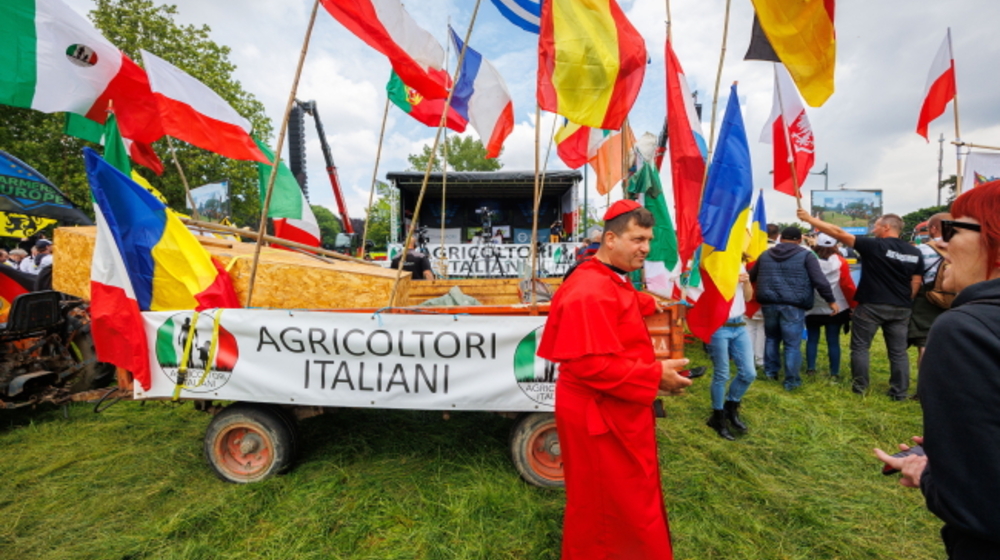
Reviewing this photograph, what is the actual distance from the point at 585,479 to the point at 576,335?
0.67m

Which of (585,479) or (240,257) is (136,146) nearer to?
(240,257)

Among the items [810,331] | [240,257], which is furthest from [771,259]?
[240,257]

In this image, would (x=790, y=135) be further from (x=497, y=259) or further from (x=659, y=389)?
(x=497, y=259)

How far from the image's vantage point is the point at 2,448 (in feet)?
11.6

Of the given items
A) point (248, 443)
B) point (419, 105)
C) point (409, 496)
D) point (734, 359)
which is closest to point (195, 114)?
point (419, 105)

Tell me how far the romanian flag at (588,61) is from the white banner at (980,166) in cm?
564

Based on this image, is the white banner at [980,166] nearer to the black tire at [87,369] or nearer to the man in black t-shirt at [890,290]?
the man in black t-shirt at [890,290]

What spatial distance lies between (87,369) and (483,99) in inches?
222

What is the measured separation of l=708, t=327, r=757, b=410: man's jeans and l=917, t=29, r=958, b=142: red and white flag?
367cm

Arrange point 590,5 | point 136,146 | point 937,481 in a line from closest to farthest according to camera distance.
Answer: point 937,481 → point 590,5 → point 136,146

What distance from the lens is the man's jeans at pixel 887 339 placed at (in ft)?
14.8

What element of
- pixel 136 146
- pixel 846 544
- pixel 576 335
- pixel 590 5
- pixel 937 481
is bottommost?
pixel 846 544

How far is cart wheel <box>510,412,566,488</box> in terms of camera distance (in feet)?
9.38

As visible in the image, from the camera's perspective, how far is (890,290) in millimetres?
4480
